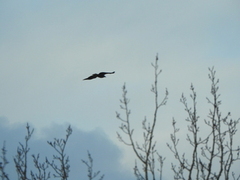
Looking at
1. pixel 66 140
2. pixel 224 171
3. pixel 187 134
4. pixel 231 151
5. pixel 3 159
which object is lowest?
pixel 224 171

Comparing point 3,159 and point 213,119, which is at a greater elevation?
point 3,159

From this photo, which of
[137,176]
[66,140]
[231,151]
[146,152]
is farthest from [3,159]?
[231,151]

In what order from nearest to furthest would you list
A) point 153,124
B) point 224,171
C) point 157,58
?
1. point 153,124
2. point 224,171
3. point 157,58

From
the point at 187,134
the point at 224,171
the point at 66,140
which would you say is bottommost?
the point at 224,171

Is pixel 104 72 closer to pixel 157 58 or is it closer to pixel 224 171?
pixel 157 58

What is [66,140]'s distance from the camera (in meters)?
10.8

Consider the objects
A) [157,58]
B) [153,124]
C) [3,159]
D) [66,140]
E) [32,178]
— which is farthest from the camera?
[3,159]

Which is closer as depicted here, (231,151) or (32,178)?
(231,151)

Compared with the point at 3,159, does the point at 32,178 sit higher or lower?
lower

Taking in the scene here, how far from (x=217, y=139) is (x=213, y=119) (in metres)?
0.59

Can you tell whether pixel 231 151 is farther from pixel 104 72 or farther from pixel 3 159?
pixel 3 159

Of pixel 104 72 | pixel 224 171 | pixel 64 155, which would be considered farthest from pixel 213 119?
pixel 64 155

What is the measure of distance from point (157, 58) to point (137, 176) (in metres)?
2.97

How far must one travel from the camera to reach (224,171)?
740 cm
